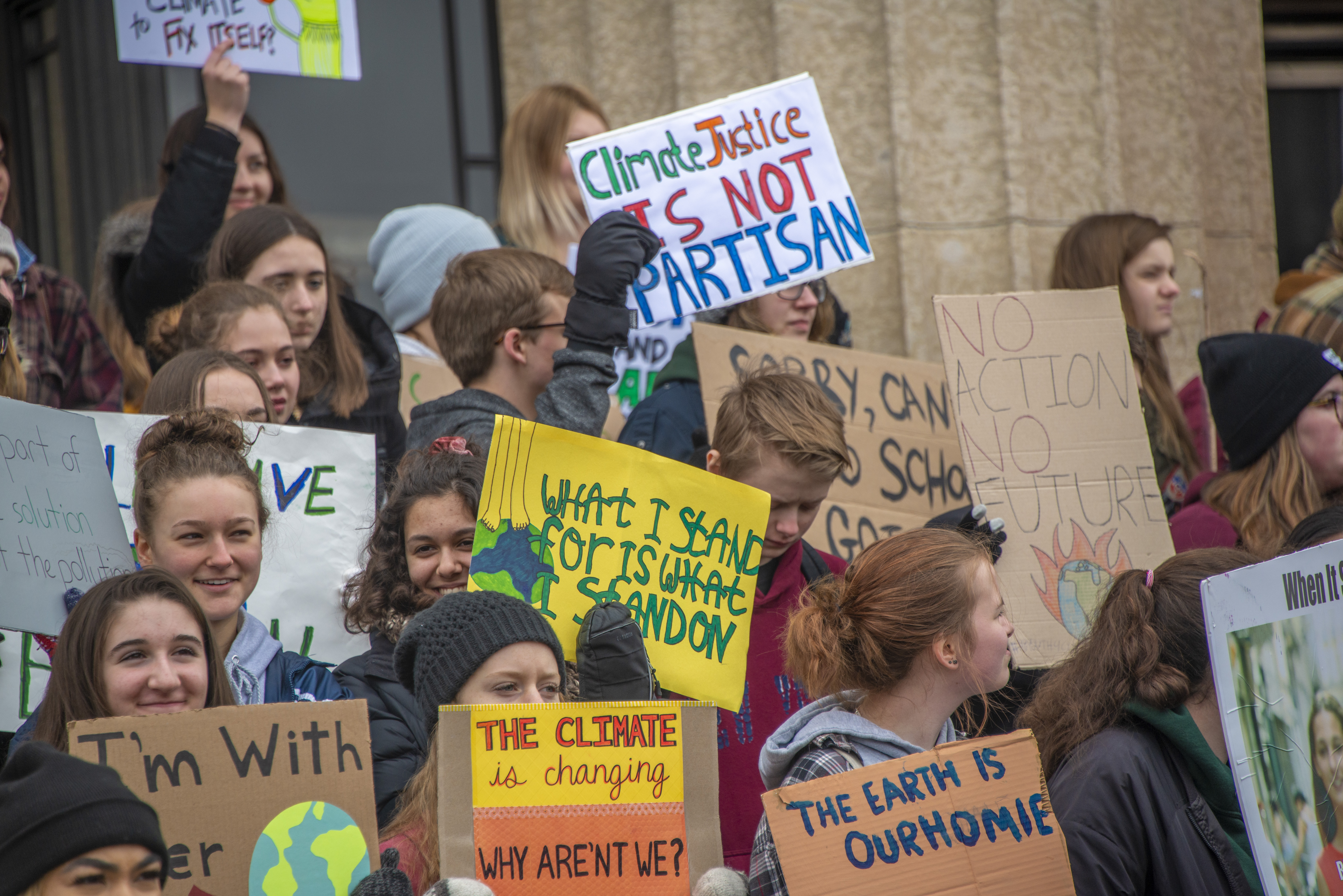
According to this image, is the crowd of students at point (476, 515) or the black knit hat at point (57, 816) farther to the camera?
the crowd of students at point (476, 515)

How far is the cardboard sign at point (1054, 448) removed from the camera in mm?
4254

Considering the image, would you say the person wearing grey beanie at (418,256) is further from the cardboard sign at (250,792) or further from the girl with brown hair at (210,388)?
the cardboard sign at (250,792)

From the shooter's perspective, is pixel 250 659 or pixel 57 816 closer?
pixel 57 816

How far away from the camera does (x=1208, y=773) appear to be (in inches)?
115

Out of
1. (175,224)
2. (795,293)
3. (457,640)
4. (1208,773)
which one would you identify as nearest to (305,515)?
(457,640)

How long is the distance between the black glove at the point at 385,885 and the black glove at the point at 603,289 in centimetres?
187

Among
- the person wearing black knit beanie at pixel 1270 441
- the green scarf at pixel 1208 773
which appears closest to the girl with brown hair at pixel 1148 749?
the green scarf at pixel 1208 773

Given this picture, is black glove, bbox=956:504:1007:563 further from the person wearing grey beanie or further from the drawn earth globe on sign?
the person wearing grey beanie

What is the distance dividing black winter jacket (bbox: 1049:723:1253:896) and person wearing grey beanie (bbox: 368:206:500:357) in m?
3.27

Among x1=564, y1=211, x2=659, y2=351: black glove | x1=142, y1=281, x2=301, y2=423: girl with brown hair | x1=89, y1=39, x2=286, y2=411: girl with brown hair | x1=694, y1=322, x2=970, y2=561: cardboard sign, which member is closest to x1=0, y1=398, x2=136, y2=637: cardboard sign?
x1=142, y1=281, x2=301, y2=423: girl with brown hair

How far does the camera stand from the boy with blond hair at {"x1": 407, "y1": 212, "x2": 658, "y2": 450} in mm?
4074

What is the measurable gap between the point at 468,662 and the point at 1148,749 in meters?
1.36

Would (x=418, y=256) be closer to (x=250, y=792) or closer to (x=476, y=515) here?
(x=476, y=515)

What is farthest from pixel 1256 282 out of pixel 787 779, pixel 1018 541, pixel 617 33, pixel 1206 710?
pixel 787 779
